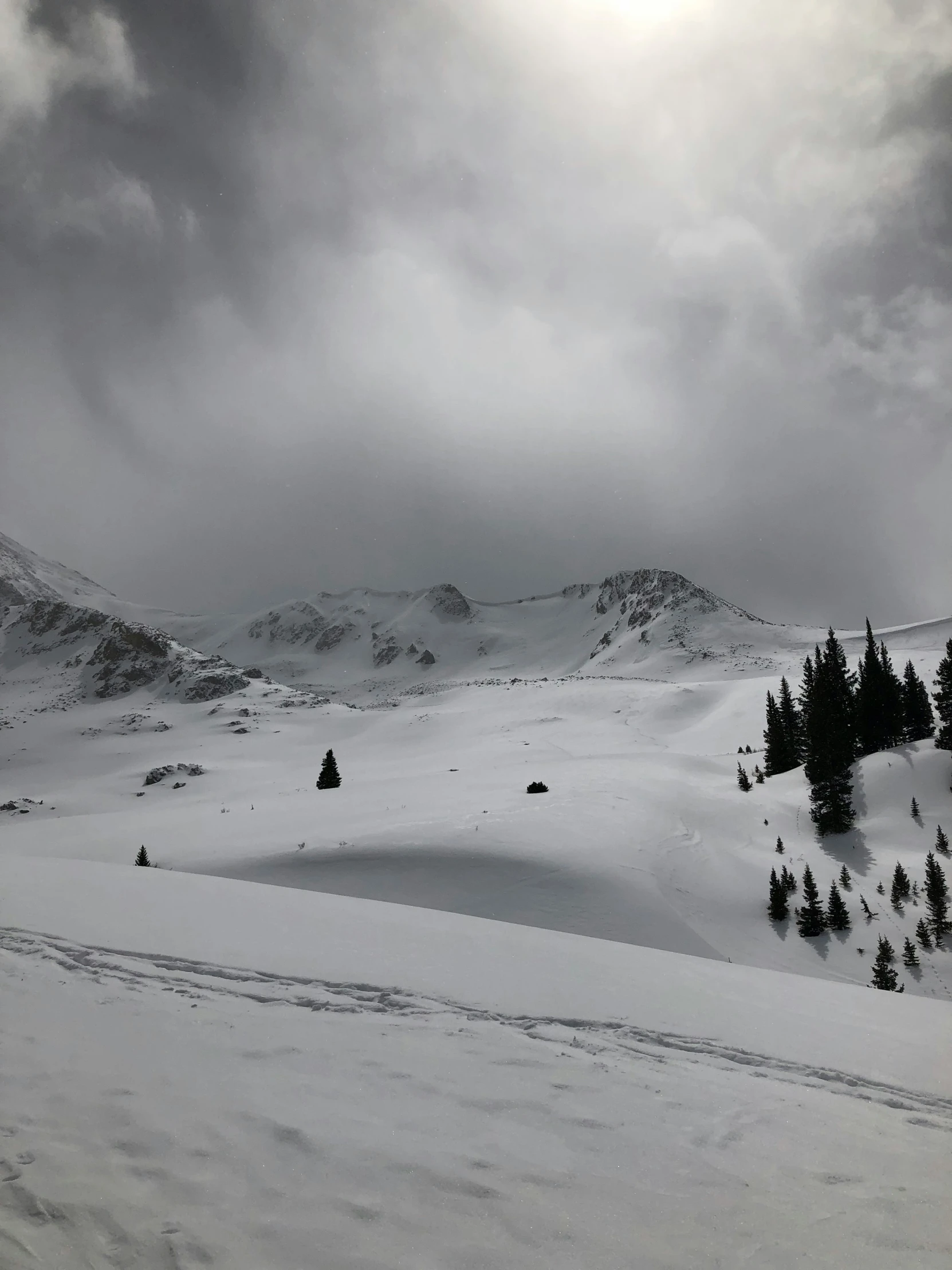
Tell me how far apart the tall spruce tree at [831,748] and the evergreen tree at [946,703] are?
17.4 ft

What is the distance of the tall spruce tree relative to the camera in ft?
117

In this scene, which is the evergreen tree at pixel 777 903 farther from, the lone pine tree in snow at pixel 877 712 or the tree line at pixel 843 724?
the lone pine tree in snow at pixel 877 712

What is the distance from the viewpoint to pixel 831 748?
37156 mm

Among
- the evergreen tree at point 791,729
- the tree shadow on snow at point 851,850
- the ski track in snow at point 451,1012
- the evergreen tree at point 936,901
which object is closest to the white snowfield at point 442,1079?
the ski track in snow at point 451,1012

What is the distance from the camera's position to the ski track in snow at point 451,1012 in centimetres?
736

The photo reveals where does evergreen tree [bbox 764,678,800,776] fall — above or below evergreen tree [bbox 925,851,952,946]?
above

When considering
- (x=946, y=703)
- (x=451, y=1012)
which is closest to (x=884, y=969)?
(x=451, y=1012)

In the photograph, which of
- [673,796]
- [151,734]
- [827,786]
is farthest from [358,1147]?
[151,734]

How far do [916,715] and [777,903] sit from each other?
3244 centimetres

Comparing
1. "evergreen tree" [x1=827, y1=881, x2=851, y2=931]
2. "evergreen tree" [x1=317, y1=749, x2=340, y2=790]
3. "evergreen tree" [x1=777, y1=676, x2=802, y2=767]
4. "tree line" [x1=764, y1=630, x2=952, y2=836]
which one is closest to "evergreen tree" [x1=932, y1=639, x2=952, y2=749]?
"tree line" [x1=764, y1=630, x2=952, y2=836]

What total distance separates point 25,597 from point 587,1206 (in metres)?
227

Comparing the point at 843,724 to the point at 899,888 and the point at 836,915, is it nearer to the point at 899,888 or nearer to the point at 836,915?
the point at 899,888

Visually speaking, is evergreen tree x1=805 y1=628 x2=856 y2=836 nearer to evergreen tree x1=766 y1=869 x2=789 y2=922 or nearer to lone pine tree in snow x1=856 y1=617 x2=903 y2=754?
lone pine tree in snow x1=856 y1=617 x2=903 y2=754

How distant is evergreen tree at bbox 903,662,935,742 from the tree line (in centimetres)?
6
